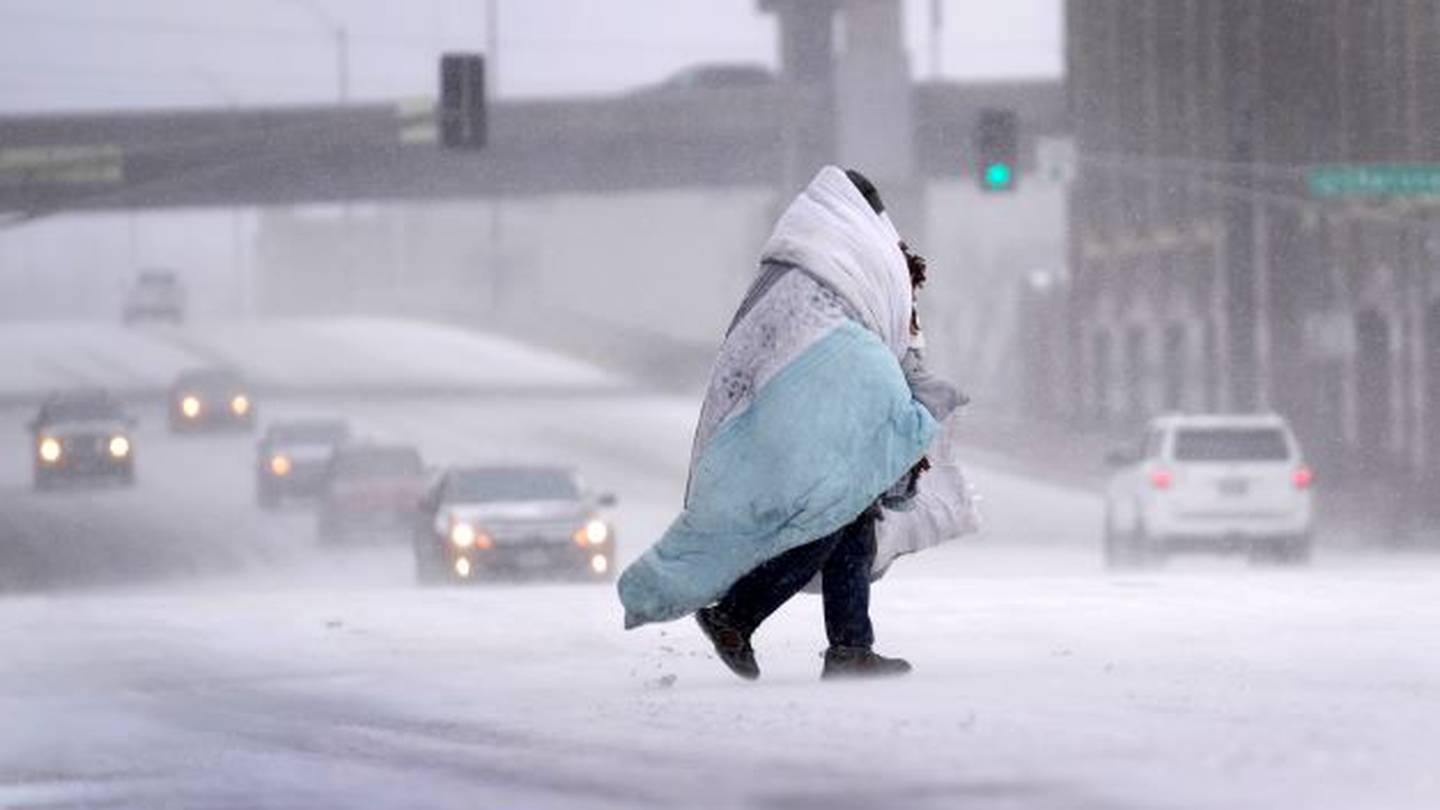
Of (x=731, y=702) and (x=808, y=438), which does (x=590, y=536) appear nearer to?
(x=808, y=438)

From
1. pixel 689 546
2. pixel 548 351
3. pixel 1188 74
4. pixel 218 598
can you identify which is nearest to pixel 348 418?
pixel 1188 74

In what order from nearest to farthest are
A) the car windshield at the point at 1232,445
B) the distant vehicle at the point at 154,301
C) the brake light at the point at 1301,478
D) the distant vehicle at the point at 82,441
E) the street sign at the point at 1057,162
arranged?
the brake light at the point at 1301,478
the car windshield at the point at 1232,445
the street sign at the point at 1057,162
the distant vehicle at the point at 82,441
the distant vehicle at the point at 154,301

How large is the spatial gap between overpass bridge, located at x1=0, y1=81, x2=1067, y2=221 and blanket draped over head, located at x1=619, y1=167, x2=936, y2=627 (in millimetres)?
83917

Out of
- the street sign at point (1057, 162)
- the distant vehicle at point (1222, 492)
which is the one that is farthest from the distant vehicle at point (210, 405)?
the distant vehicle at point (1222, 492)

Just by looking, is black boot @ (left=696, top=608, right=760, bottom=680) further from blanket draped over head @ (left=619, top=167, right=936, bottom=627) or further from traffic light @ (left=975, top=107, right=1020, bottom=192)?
traffic light @ (left=975, top=107, right=1020, bottom=192)

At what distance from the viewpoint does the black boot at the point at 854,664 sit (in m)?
11.2

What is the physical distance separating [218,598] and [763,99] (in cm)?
8735

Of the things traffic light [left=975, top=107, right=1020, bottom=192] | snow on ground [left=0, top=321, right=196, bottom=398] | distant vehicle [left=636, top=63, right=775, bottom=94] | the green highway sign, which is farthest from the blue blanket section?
distant vehicle [left=636, top=63, right=775, bottom=94]

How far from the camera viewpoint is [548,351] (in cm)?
11419

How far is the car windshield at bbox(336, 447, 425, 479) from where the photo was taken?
166 feet

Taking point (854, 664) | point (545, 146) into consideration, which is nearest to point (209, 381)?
point (545, 146)

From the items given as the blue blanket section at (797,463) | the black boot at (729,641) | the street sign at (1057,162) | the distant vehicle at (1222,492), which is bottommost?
the distant vehicle at (1222,492)

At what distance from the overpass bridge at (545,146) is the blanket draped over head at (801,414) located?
83917 millimetres

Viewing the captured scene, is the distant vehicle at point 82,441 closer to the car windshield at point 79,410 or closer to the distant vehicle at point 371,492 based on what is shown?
the car windshield at point 79,410
